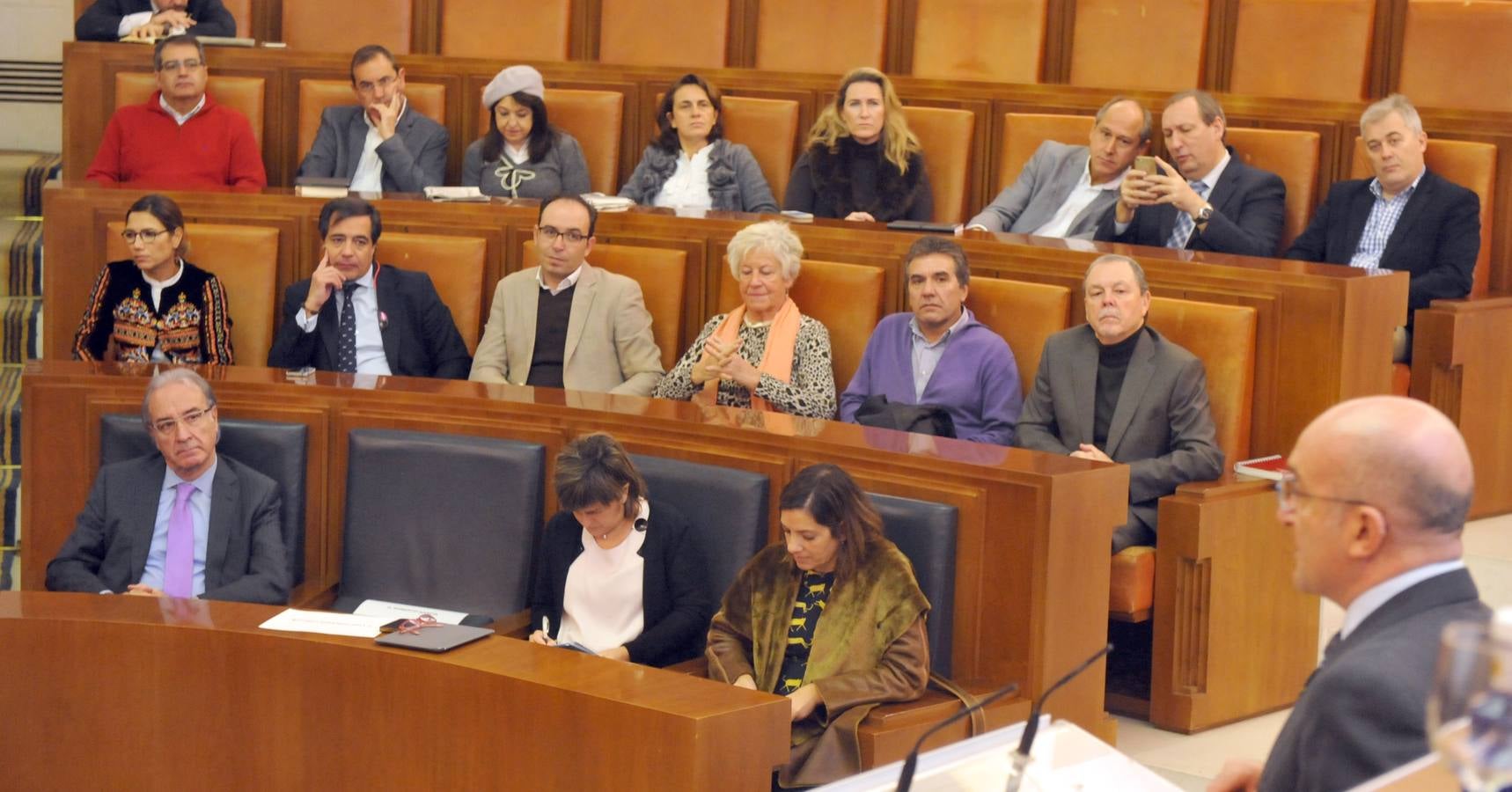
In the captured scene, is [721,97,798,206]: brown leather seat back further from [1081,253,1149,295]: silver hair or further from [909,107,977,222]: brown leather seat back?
[1081,253,1149,295]: silver hair

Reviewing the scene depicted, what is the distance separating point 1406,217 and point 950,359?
1.30 m

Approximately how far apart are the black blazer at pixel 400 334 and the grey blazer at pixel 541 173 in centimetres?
74

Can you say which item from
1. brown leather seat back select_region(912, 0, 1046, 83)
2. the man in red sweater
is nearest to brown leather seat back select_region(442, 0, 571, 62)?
the man in red sweater

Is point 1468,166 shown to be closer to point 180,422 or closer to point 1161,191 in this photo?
point 1161,191


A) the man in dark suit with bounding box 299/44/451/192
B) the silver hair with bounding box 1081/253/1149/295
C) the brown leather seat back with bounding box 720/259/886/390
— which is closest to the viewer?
the silver hair with bounding box 1081/253/1149/295

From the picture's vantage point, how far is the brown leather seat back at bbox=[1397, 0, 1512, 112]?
4590 millimetres

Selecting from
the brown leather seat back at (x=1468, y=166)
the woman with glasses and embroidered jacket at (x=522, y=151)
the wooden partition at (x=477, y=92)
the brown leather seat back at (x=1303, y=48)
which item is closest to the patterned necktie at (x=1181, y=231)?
the brown leather seat back at (x=1468, y=166)

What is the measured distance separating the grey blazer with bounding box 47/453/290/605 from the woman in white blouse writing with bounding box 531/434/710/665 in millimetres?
596

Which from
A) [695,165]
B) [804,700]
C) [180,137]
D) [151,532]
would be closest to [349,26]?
[180,137]

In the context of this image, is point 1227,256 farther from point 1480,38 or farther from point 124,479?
point 124,479

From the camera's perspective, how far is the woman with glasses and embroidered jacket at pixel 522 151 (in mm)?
4941

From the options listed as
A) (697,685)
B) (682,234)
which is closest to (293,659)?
(697,685)

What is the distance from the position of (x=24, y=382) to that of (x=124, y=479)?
370 mm

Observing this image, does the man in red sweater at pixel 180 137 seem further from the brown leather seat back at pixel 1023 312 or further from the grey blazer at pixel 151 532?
the brown leather seat back at pixel 1023 312
